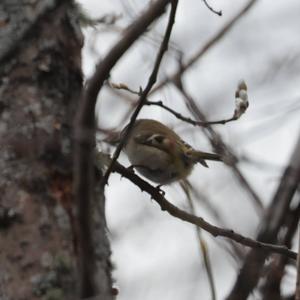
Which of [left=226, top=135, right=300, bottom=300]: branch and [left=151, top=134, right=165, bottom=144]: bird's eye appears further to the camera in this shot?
[left=151, top=134, right=165, bottom=144]: bird's eye

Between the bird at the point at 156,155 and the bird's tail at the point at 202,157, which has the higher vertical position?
the bird at the point at 156,155

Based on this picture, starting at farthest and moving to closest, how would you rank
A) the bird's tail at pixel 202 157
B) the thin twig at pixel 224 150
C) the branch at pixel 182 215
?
the bird's tail at pixel 202 157 < the branch at pixel 182 215 < the thin twig at pixel 224 150

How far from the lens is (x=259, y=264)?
1169 millimetres

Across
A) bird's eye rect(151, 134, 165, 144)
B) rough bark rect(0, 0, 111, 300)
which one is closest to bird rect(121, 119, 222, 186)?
bird's eye rect(151, 134, 165, 144)

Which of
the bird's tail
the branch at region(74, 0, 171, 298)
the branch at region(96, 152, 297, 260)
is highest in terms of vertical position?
the bird's tail

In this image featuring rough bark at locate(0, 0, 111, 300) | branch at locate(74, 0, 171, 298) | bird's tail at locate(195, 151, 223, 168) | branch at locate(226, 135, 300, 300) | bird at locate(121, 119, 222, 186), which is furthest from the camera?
bird at locate(121, 119, 222, 186)

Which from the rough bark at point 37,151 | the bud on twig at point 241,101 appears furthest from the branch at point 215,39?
the rough bark at point 37,151

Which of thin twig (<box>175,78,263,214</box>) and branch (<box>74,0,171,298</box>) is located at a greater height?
Answer: thin twig (<box>175,78,263,214</box>)

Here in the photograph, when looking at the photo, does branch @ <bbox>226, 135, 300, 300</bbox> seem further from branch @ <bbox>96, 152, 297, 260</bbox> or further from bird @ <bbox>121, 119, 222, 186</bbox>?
bird @ <bbox>121, 119, 222, 186</bbox>

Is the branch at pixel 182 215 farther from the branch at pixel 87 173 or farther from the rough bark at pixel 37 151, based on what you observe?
the branch at pixel 87 173

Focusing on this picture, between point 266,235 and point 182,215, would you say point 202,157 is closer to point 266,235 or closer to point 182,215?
point 182,215

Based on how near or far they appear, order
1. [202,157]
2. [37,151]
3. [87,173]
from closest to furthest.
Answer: [87,173] < [37,151] < [202,157]

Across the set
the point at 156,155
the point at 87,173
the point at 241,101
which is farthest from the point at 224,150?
the point at 156,155

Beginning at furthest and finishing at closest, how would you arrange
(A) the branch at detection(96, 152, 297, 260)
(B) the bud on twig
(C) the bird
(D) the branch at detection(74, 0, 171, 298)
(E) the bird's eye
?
(E) the bird's eye, (C) the bird, (B) the bud on twig, (A) the branch at detection(96, 152, 297, 260), (D) the branch at detection(74, 0, 171, 298)
